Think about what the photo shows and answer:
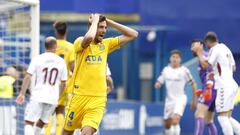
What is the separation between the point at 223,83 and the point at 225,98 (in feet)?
1.03

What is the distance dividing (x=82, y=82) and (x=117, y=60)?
19.0m

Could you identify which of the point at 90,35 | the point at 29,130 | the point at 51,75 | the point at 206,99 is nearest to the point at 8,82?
the point at 51,75

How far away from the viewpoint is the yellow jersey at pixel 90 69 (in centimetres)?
1314

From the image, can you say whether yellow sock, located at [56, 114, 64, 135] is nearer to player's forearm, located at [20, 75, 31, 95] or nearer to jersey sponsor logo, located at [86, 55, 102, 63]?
player's forearm, located at [20, 75, 31, 95]

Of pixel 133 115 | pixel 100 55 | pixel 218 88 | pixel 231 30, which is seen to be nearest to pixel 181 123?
pixel 133 115

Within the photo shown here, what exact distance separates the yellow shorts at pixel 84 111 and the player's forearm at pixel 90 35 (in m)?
0.84

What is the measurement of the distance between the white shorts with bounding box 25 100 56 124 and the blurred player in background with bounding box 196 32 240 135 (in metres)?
3.27

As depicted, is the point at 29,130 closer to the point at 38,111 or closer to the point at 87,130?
the point at 38,111

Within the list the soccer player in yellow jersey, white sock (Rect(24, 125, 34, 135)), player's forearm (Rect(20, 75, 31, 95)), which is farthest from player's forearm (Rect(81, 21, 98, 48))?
white sock (Rect(24, 125, 34, 135))

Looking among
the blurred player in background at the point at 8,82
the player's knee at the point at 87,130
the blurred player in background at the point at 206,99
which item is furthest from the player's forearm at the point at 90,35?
the blurred player in background at the point at 8,82

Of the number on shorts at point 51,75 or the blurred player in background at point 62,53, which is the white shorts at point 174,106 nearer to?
the blurred player in background at point 62,53

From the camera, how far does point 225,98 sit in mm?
17031

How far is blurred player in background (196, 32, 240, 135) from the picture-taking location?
1703 centimetres

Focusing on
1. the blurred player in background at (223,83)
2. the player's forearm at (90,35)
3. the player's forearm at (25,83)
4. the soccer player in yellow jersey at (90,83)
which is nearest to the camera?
the player's forearm at (90,35)
